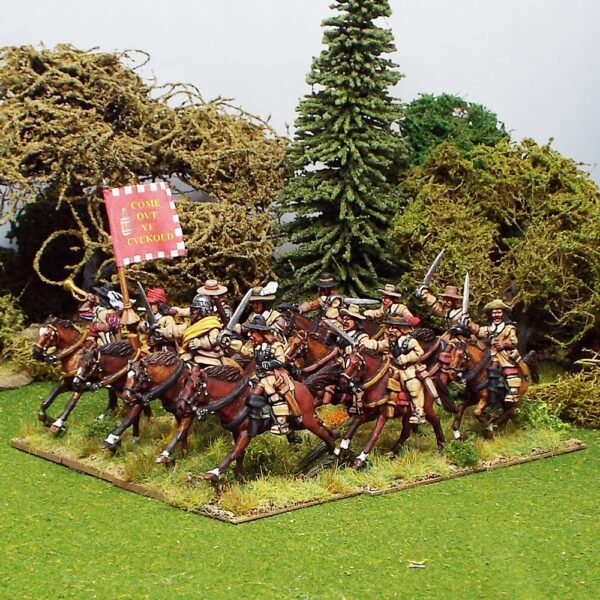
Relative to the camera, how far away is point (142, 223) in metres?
11.8

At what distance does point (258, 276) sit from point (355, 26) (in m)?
4.22

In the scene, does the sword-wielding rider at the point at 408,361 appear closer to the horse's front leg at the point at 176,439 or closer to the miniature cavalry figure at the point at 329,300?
the miniature cavalry figure at the point at 329,300

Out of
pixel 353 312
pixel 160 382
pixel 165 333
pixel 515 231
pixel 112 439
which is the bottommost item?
pixel 112 439

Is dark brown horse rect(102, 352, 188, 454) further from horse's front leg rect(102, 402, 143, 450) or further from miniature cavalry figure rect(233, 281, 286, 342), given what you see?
miniature cavalry figure rect(233, 281, 286, 342)

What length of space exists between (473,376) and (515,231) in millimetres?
4925

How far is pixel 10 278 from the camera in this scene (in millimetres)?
16453

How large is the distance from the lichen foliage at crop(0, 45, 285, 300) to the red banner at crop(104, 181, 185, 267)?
248cm

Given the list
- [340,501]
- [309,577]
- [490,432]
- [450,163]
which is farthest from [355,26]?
[309,577]

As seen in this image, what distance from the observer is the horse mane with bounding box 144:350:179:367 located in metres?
9.83

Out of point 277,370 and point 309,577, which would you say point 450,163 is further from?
point 309,577

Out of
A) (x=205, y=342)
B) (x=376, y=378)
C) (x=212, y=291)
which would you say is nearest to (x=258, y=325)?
(x=205, y=342)

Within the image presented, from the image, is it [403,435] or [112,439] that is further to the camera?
[403,435]

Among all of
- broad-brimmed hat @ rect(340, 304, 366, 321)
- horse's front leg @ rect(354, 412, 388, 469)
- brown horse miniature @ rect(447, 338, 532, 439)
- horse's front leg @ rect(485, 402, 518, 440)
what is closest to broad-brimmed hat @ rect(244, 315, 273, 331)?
broad-brimmed hat @ rect(340, 304, 366, 321)

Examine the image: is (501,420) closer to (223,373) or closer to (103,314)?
(223,373)
